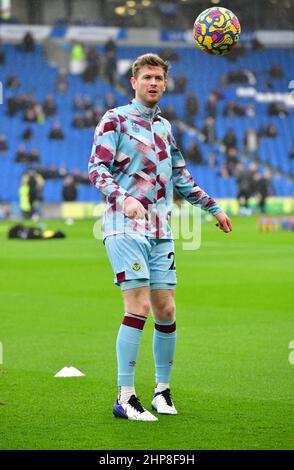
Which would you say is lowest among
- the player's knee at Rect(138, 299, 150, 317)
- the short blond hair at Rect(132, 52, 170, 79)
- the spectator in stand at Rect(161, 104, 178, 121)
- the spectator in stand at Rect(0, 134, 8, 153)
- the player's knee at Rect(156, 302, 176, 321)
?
the spectator in stand at Rect(0, 134, 8, 153)

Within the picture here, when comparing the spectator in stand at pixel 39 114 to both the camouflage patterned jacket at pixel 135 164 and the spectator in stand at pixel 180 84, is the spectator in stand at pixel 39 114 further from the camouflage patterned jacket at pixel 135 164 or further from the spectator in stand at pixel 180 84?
the camouflage patterned jacket at pixel 135 164

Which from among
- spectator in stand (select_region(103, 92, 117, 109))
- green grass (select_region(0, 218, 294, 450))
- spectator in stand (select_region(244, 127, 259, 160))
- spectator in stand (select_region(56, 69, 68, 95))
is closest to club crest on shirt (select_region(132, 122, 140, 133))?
green grass (select_region(0, 218, 294, 450))

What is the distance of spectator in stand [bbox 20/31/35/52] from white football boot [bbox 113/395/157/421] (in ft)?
155

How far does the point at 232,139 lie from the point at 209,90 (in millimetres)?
5700

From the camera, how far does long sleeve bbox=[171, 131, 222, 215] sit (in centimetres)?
777

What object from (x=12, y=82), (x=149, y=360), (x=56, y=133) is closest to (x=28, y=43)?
(x=12, y=82)

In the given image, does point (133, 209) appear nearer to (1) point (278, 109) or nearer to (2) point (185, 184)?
(2) point (185, 184)

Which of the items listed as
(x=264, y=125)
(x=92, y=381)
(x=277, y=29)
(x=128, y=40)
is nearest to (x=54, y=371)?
(x=92, y=381)

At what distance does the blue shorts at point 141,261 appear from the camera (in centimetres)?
723

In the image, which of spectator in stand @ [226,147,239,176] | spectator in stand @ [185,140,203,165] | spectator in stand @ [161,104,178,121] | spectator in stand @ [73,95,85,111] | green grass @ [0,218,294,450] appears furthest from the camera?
spectator in stand @ [73,95,85,111]

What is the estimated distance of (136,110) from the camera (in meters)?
7.50

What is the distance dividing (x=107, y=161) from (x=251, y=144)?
146ft

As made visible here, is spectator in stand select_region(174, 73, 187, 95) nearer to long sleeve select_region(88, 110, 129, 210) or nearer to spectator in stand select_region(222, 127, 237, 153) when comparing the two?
spectator in stand select_region(222, 127, 237, 153)

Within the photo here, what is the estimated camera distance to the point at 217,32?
8398mm
